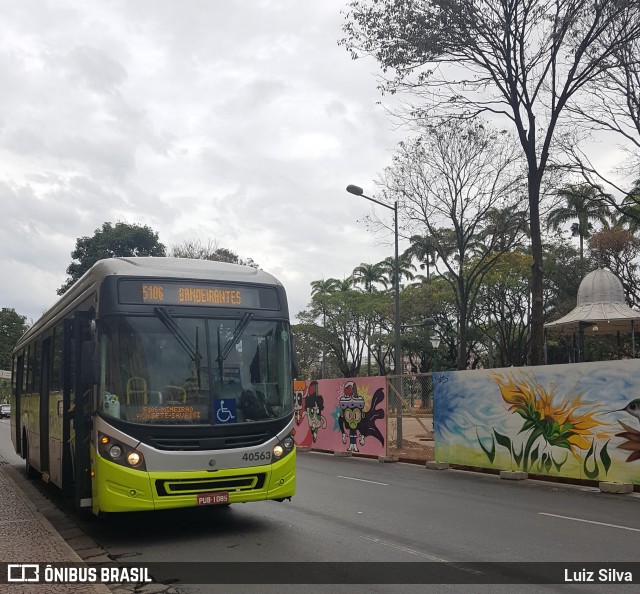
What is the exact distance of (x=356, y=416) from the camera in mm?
20203

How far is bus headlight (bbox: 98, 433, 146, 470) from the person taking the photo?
7.53m

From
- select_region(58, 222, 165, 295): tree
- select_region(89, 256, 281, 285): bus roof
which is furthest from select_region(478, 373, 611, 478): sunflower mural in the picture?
select_region(58, 222, 165, 295): tree

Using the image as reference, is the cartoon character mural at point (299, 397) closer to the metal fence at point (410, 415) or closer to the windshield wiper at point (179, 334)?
the metal fence at point (410, 415)

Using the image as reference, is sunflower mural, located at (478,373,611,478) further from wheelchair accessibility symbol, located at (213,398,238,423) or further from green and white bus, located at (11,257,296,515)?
wheelchair accessibility symbol, located at (213,398,238,423)

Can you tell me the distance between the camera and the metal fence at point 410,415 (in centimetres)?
1823

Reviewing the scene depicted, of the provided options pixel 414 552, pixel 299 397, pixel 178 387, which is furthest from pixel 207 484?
pixel 299 397

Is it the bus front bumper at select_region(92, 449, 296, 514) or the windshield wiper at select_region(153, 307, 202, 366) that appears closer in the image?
the bus front bumper at select_region(92, 449, 296, 514)

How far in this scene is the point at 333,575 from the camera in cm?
641

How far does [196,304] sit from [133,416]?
149 cm

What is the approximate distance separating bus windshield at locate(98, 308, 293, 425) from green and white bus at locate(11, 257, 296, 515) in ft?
0.04

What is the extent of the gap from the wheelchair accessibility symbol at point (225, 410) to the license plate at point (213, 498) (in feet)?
2.65

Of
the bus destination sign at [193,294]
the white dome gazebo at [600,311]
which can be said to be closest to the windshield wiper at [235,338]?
the bus destination sign at [193,294]

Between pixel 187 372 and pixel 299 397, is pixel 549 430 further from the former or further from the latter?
pixel 299 397

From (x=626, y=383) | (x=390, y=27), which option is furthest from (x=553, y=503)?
(x=390, y=27)
